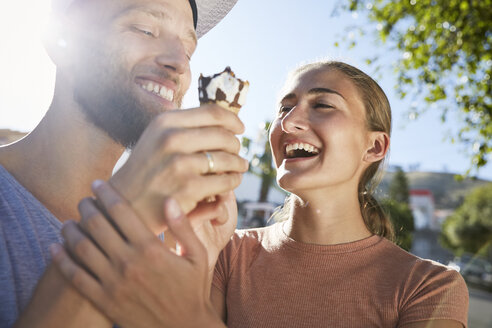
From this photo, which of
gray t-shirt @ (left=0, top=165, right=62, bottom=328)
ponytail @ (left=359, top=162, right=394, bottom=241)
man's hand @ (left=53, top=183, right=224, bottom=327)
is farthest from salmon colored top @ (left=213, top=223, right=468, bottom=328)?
man's hand @ (left=53, top=183, right=224, bottom=327)

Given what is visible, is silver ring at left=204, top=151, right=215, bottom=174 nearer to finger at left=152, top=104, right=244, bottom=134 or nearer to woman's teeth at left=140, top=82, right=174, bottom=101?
finger at left=152, top=104, right=244, bottom=134

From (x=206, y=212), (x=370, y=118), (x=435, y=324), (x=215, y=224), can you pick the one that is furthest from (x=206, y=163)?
(x=370, y=118)

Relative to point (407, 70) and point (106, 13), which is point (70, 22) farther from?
point (407, 70)

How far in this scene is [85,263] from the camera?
3.69 feet

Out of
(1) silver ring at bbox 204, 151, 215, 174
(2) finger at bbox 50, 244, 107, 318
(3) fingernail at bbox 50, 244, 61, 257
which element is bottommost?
(2) finger at bbox 50, 244, 107, 318

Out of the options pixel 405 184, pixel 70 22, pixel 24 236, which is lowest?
pixel 405 184

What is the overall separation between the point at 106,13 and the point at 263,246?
76.2 inches

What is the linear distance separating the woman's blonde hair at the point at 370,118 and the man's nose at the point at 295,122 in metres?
0.51

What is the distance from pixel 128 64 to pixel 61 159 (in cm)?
63

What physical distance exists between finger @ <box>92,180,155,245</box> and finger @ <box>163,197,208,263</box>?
0.07 metres

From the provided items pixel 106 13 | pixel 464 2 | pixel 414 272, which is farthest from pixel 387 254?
pixel 464 2

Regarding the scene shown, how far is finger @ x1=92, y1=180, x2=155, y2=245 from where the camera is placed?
3.66 ft

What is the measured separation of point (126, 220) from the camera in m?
1.12

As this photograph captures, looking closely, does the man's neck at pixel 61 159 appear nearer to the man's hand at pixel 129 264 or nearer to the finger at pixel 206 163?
the man's hand at pixel 129 264
